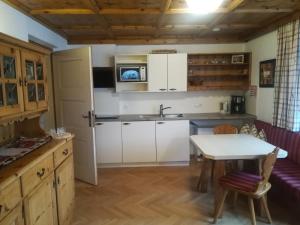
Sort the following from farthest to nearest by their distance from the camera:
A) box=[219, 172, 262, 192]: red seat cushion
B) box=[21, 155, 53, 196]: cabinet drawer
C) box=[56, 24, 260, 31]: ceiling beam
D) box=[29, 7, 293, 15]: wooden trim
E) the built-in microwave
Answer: the built-in microwave, box=[56, 24, 260, 31]: ceiling beam, box=[29, 7, 293, 15]: wooden trim, box=[219, 172, 262, 192]: red seat cushion, box=[21, 155, 53, 196]: cabinet drawer

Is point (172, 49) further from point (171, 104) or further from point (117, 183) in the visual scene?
point (117, 183)

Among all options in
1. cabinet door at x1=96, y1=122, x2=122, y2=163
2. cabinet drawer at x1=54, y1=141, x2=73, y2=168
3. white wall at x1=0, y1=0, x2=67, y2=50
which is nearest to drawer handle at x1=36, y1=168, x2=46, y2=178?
cabinet drawer at x1=54, y1=141, x2=73, y2=168

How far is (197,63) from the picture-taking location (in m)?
4.52

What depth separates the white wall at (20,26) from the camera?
2.41 metres

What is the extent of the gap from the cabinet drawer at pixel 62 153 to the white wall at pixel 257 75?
3.08 meters

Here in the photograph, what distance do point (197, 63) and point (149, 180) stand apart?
232 cm

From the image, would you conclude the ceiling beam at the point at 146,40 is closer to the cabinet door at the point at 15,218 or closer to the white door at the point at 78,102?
the white door at the point at 78,102

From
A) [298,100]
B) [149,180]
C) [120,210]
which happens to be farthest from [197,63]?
[120,210]

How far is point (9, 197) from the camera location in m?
1.37

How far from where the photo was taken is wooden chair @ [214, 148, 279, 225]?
2176mm

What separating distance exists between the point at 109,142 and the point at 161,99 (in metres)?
1.34

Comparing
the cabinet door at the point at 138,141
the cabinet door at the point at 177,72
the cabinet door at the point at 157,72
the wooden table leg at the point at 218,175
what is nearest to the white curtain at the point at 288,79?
the wooden table leg at the point at 218,175

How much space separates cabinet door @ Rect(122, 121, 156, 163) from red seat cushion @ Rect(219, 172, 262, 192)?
72.2 inches

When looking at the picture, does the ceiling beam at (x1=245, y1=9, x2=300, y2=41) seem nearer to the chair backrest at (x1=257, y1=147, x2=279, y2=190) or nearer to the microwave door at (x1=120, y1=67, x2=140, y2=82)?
the chair backrest at (x1=257, y1=147, x2=279, y2=190)
